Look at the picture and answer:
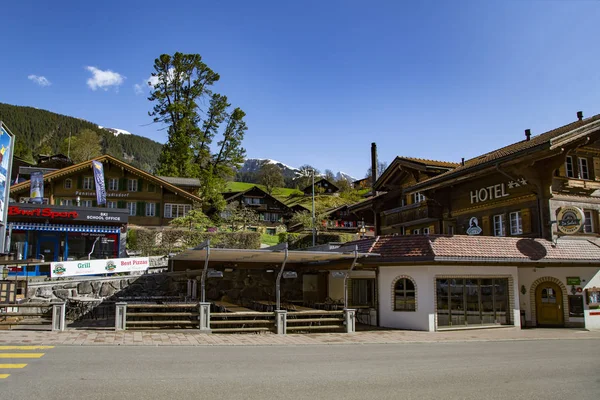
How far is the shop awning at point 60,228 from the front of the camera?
34.2 metres

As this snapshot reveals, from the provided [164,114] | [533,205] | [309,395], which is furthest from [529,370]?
[164,114]

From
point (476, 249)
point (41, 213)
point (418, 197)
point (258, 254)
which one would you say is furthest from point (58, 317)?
point (41, 213)

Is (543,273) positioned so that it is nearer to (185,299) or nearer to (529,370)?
(529,370)

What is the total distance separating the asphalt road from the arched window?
16.4 feet

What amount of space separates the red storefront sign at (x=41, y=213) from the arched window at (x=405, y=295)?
2503 cm

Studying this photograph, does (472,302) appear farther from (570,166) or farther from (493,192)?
(570,166)

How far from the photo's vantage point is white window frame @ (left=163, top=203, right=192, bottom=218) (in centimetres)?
4634

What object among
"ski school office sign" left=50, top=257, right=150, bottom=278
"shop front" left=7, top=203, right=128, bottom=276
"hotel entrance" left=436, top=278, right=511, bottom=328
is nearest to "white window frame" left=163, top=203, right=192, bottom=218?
"shop front" left=7, top=203, right=128, bottom=276

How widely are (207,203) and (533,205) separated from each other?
36992mm

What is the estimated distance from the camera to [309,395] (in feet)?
27.1

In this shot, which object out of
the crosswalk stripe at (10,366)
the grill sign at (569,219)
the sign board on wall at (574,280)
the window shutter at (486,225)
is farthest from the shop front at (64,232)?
the sign board on wall at (574,280)

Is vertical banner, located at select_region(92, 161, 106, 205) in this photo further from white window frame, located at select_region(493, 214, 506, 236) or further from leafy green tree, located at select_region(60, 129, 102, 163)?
leafy green tree, located at select_region(60, 129, 102, 163)

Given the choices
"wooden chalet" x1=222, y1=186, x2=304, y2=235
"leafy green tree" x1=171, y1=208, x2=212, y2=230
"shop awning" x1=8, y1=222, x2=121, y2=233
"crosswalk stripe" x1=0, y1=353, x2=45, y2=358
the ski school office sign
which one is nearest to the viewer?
"crosswalk stripe" x1=0, y1=353, x2=45, y2=358

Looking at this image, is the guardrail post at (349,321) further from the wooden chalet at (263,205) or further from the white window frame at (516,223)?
the wooden chalet at (263,205)
